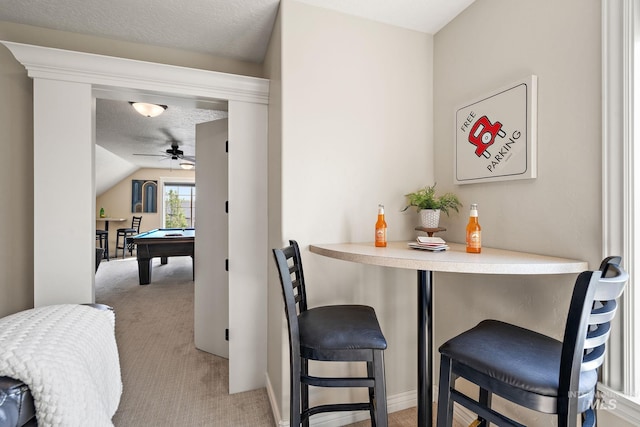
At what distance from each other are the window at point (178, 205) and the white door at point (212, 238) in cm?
671

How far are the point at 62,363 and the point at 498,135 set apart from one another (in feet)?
6.61

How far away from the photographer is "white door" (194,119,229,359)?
2.48m

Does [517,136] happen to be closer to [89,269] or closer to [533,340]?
[533,340]

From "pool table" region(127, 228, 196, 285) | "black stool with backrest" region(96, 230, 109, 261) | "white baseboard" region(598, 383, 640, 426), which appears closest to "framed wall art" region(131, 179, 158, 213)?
"black stool with backrest" region(96, 230, 109, 261)

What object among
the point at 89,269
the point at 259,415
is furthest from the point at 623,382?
the point at 89,269

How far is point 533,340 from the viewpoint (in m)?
1.07

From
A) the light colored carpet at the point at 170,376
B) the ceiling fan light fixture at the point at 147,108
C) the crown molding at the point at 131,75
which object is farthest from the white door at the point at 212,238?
the ceiling fan light fixture at the point at 147,108

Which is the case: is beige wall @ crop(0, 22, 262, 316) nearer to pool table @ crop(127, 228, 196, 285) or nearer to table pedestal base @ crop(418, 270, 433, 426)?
table pedestal base @ crop(418, 270, 433, 426)

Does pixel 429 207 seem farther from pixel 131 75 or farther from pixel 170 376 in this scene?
pixel 170 376

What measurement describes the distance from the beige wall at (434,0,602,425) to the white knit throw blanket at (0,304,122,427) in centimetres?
177

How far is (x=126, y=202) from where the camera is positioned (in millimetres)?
A: 8305

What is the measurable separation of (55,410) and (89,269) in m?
1.19

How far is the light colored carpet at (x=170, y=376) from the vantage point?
1777 millimetres

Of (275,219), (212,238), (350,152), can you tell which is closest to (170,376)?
(212,238)
